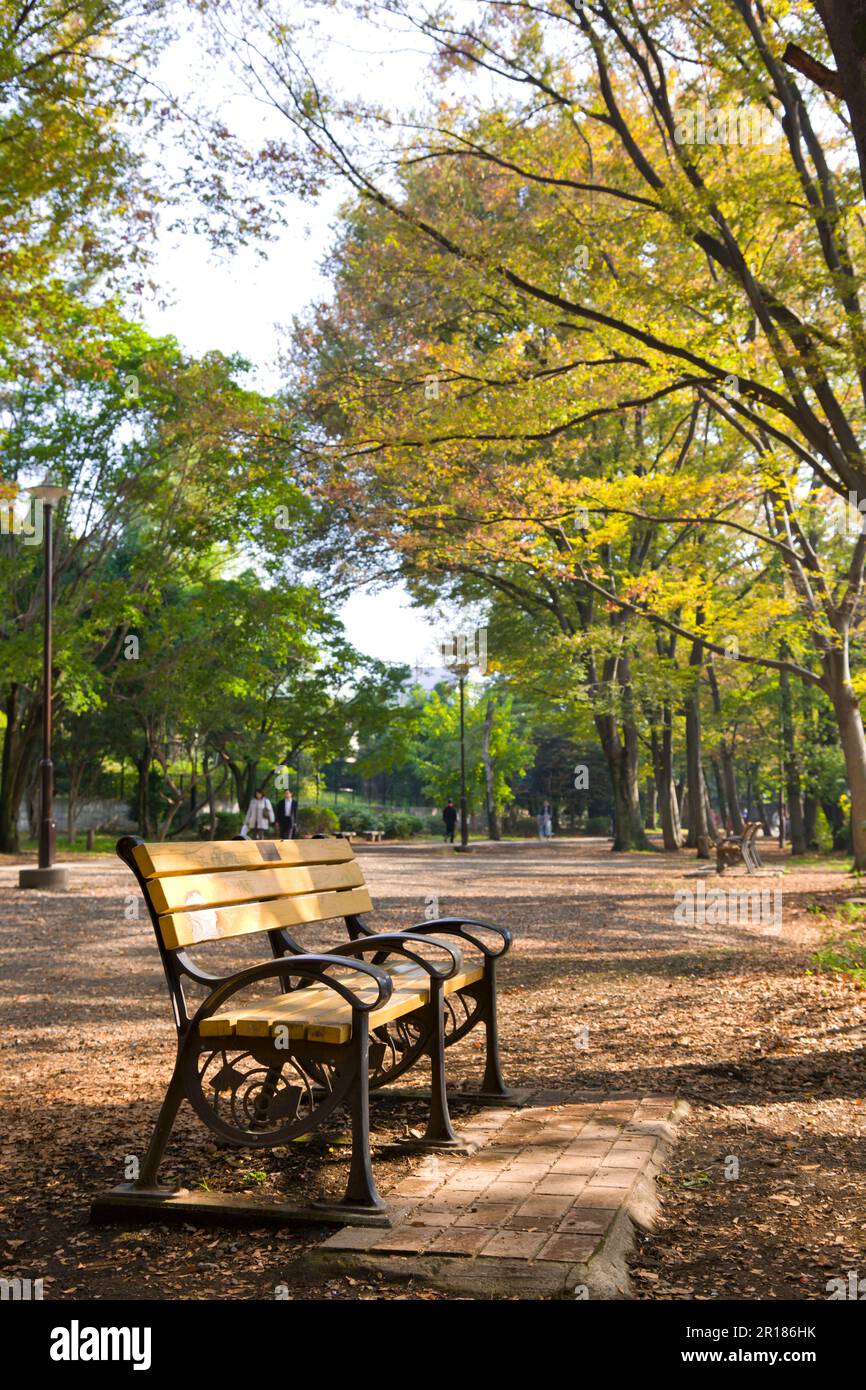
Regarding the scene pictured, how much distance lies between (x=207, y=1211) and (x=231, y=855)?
4.09 feet

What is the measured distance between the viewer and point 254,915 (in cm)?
448

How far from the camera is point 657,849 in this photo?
3475 centimetres

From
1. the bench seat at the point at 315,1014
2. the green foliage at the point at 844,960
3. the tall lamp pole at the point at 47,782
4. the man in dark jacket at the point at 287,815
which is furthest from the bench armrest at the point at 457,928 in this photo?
the man in dark jacket at the point at 287,815

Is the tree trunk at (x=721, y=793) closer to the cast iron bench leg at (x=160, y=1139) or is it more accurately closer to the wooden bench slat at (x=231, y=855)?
the wooden bench slat at (x=231, y=855)

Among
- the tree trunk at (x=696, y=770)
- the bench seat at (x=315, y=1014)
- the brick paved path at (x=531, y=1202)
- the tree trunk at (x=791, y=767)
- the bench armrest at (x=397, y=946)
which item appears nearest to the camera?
the brick paved path at (x=531, y=1202)

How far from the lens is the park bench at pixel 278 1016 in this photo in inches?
143

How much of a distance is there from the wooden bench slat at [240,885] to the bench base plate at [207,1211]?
2.85 ft

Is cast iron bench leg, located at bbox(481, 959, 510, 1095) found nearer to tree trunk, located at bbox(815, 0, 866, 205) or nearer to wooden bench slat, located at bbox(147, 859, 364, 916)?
wooden bench slat, located at bbox(147, 859, 364, 916)

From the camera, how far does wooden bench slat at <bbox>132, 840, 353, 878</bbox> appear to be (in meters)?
3.93

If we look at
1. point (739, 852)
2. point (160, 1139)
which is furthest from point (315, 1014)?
point (739, 852)

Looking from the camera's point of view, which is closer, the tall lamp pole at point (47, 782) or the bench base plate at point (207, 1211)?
the bench base plate at point (207, 1211)

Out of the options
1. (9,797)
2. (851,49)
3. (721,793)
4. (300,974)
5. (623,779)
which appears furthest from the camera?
(721,793)

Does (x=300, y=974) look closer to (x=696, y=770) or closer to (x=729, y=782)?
(x=696, y=770)

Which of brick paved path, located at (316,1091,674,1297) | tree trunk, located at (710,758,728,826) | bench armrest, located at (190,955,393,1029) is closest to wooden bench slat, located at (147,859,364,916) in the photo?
bench armrest, located at (190,955,393,1029)
